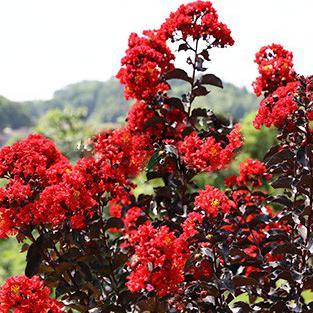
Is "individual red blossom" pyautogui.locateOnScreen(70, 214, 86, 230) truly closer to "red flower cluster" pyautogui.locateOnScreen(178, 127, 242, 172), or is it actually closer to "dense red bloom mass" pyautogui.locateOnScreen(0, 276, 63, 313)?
"dense red bloom mass" pyautogui.locateOnScreen(0, 276, 63, 313)

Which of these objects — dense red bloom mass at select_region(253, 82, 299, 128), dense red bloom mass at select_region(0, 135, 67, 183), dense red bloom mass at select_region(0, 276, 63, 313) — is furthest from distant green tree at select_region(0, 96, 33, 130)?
dense red bloom mass at select_region(0, 276, 63, 313)

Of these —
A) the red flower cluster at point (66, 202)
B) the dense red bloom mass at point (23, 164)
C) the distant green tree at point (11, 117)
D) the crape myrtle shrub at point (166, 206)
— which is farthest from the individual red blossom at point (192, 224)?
the distant green tree at point (11, 117)

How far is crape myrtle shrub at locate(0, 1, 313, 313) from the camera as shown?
8.64 ft

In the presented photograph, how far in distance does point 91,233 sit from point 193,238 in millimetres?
703

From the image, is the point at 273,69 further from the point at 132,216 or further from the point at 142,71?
the point at 132,216

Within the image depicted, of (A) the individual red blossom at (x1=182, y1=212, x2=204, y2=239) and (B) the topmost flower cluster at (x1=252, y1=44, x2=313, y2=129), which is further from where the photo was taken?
(B) the topmost flower cluster at (x1=252, y1=44, x2=313, y2=129)

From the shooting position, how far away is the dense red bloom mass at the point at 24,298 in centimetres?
229

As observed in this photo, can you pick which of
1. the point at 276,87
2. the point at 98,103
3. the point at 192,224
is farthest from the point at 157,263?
the point at 98,103

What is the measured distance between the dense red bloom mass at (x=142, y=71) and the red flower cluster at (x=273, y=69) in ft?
A: 2.21

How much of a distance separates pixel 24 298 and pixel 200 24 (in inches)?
88.6

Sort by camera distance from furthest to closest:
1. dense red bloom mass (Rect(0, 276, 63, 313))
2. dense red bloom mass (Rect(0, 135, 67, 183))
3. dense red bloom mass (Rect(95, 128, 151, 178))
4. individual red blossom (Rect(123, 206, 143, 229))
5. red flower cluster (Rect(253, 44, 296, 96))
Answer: individual red blossom (Rect(123, 206, 143, 229))
red flower cluster (Rect(253, 44, 296, 96))
dense red bloom mass (Rect(95, 128, 151, 178))
dense red bloom mass (Rect(0, 135, 67, 183))
dense red bloom mass (Rect(0, 276, 63, 313))

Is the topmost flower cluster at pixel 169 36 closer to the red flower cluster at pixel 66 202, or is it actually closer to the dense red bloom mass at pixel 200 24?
the dense red bloom mass at pixel 200 24

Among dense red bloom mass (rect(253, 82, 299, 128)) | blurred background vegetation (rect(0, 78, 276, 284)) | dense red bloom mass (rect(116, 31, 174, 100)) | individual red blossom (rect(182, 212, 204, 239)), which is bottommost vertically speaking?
individual red blossom (rect(182, 212, 204, 239))

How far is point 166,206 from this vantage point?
3.77 meters
